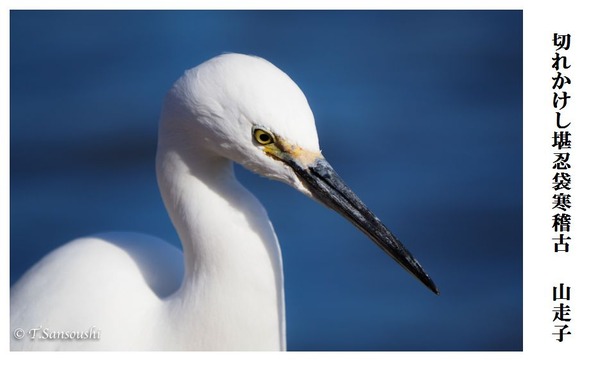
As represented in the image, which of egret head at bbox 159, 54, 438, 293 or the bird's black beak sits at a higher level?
egret head at bbox 159, 54, 438, 293

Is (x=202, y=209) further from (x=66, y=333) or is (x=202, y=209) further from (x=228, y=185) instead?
(x=66, y=333)

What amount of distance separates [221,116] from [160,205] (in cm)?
229

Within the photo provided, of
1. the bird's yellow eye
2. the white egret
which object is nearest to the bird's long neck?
the white egret

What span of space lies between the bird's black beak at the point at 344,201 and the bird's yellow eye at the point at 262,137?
5 cm

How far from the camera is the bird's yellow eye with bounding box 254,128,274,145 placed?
65.5 inches

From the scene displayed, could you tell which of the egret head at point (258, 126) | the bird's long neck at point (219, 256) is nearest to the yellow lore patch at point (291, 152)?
the egret head at point (258, 126)

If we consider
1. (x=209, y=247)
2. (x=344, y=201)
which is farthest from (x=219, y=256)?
(x=344, y=201)

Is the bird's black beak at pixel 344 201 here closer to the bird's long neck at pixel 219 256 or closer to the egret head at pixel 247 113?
the egret head at pixel 247 113

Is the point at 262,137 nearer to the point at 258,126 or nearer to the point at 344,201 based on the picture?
the point at 258,126

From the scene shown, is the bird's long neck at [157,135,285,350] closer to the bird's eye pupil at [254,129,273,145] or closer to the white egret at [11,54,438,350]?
the white egret at [11,54,438,350]

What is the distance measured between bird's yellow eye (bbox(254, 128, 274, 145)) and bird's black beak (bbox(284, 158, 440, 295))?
5 cm
